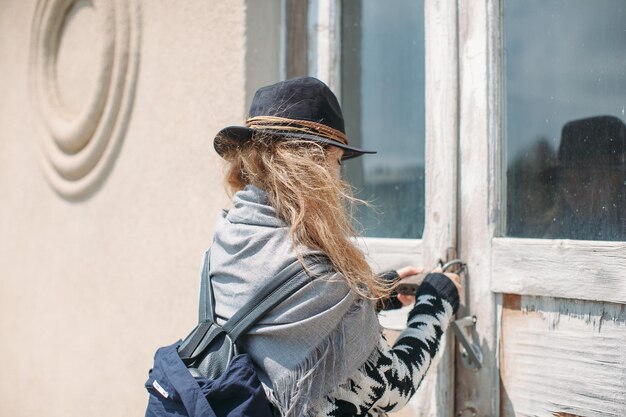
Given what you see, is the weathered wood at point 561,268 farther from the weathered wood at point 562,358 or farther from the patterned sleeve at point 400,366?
the patterned sleeve at point 400,366

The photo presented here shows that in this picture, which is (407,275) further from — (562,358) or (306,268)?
(306,268)

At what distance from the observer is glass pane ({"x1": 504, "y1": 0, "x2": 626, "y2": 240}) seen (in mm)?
1665

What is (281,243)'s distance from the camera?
1.40 metres

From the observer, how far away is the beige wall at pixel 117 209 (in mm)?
2594

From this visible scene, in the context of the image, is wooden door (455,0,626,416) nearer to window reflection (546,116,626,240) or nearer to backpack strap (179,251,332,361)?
window reflection (546,116,626,240)

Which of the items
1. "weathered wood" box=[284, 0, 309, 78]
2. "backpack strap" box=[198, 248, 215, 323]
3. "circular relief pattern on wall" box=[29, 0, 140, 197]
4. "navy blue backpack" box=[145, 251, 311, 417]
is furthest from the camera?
"circular relief pattern on wall" box=[29, 0, 140, 197]

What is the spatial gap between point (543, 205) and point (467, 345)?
49 centimetres

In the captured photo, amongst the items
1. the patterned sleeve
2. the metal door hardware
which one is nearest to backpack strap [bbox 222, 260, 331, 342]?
the patterned sleeve

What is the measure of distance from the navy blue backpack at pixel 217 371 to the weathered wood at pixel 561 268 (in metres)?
0.78

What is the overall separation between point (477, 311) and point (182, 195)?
1.43 metres

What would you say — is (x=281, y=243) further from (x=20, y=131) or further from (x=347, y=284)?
(x=20, y=131)

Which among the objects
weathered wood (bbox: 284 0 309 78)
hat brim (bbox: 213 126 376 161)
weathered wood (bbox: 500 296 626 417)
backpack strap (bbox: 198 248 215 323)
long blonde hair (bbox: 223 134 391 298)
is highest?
weathered wood (bbox: 284 0 309 78)

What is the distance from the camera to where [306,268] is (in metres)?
1.34

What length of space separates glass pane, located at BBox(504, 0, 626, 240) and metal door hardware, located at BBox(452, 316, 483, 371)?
0.31 m
